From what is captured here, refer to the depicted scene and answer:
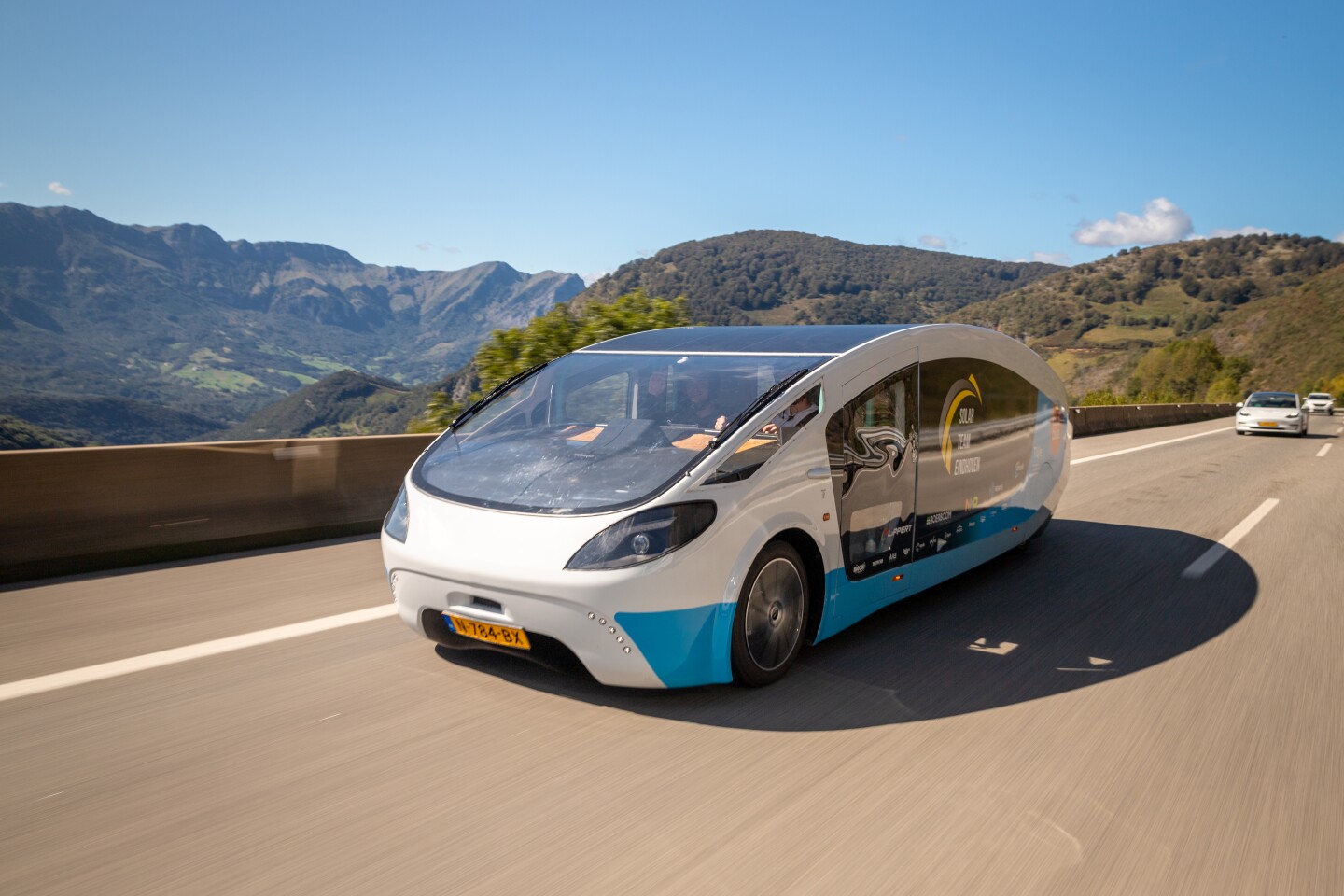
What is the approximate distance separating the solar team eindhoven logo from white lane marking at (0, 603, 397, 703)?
331 centimetres

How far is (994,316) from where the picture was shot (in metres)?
137

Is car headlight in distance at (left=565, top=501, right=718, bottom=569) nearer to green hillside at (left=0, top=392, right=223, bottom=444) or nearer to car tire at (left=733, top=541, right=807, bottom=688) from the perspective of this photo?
car tire at (left=733, top=541, right=807, bottom=688)

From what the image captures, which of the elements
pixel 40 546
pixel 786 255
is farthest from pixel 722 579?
pixel 786 255

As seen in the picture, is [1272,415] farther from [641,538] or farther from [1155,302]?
[1155,302]

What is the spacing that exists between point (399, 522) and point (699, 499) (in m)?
1.46

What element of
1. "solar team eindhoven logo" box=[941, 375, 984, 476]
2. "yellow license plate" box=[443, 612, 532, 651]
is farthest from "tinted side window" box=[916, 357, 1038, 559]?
"yellow license plate" box=[443, 612, 532, 651]

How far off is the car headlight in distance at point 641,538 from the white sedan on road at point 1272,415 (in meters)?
27.5

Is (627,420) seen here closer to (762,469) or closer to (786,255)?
(762,469)

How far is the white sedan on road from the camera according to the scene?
2630 cm

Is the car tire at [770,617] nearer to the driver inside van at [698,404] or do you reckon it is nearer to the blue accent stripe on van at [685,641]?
the blue accent stripe on van at [685,641]

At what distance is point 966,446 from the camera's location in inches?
225

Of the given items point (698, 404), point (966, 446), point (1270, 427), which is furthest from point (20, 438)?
point (1270, 427)

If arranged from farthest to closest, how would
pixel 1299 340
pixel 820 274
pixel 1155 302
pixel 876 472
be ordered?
pixel 1155 302 < pixel 820 274 < pixel 1299 340 < pixel 876 472

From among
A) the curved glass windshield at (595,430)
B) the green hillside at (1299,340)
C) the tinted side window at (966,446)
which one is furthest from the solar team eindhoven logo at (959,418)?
the green hillside at (1299,340)
